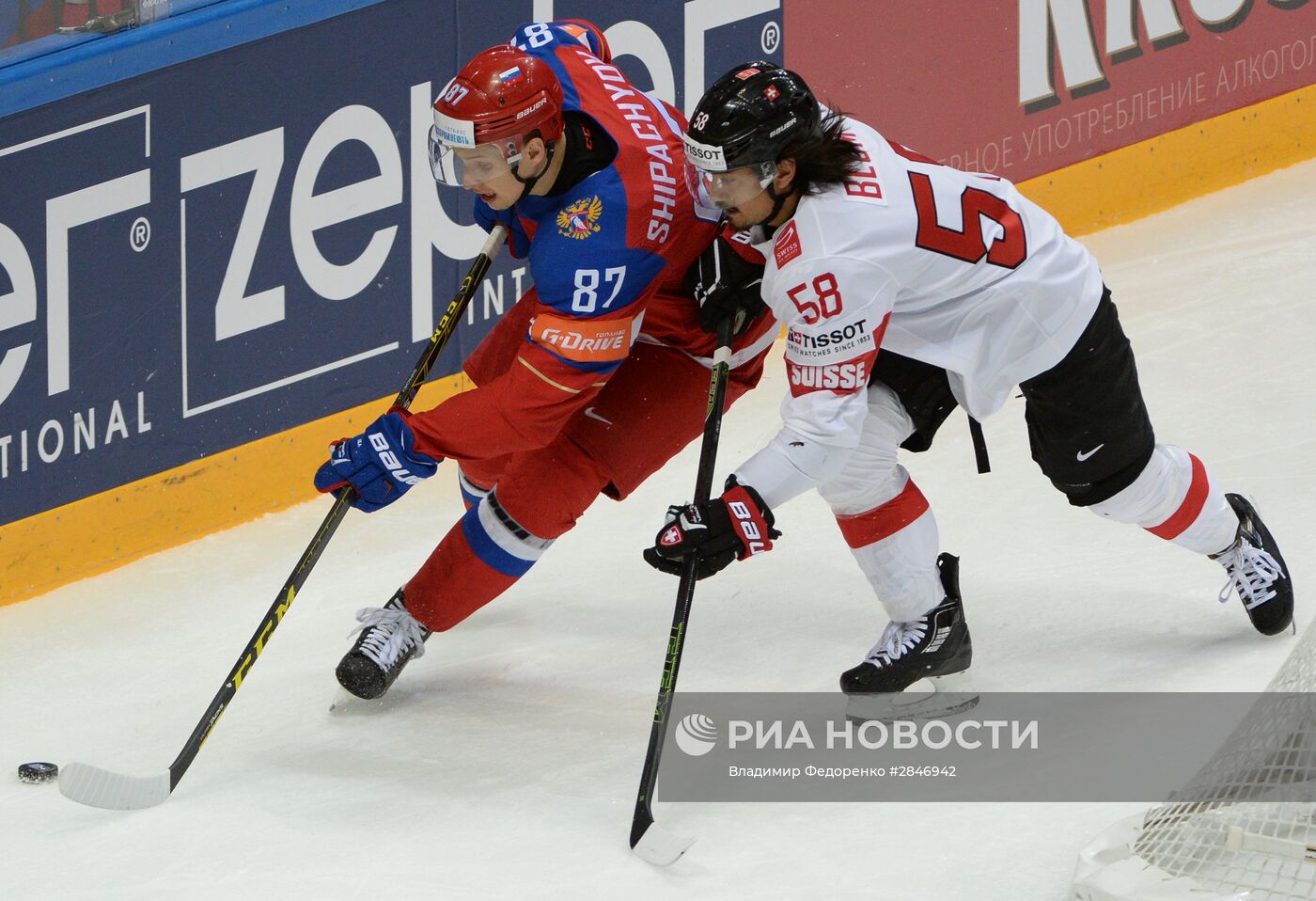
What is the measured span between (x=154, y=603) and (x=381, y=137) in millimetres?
1288

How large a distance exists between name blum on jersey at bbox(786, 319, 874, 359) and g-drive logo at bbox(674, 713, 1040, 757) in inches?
31.4

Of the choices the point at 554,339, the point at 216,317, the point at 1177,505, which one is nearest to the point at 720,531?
the point at 554,339

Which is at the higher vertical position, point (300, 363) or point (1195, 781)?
point (1195, 781)

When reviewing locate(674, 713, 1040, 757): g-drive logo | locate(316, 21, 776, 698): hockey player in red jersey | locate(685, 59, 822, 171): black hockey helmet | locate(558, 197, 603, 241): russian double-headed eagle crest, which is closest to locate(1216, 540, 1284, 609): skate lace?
locate(674, 713, 1040, 757): g-drive logo

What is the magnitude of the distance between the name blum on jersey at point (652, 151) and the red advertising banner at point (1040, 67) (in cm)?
193

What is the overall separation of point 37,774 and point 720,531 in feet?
4.43

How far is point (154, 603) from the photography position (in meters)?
4.37

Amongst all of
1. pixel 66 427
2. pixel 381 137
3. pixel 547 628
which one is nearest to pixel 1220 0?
pixel 381 137

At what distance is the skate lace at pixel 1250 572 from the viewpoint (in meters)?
3.71

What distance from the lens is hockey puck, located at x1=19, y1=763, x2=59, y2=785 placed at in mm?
3453

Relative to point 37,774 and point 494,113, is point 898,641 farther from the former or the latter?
point 37,774

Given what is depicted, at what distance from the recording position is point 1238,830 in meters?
2.71

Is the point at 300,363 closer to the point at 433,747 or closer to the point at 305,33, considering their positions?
the point at 305,33

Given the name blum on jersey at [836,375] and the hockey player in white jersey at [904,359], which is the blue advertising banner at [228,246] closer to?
the hockey player in white jersey at [904,359]
